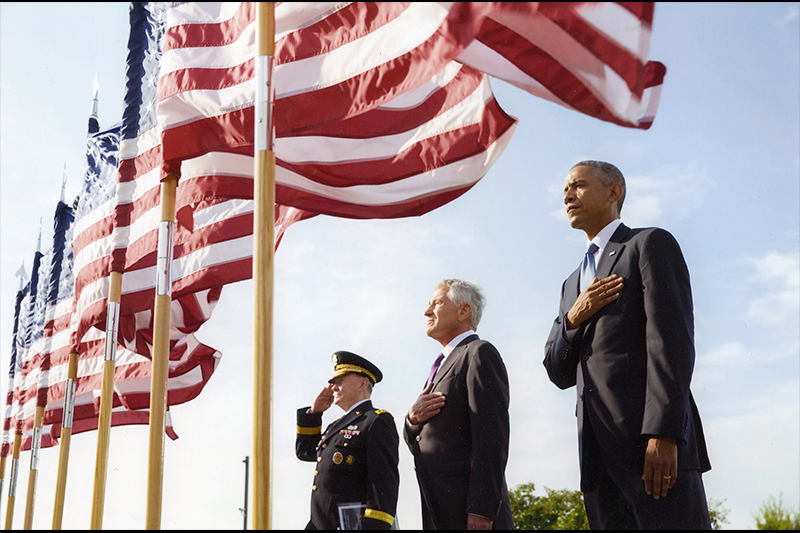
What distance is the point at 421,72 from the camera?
4.48 m

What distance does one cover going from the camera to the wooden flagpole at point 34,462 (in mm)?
14039

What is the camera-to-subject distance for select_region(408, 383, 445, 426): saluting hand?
13.5 feet

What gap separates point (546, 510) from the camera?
69.1 ft

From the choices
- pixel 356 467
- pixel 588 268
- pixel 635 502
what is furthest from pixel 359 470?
pixel 635 502

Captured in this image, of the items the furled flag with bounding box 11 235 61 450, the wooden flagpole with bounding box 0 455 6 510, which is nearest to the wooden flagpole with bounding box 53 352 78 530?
the furled flag with bounding box 11 235 61 450

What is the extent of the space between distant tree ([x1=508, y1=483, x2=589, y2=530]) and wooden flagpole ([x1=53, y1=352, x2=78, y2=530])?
12971 mm

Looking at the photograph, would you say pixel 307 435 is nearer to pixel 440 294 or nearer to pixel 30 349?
pixel 440 294

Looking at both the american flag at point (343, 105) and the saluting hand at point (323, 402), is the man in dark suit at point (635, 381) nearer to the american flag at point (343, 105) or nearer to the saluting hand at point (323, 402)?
the american flag at point (343, 105)

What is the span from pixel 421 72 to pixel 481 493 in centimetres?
231

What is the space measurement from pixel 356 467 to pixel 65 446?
22.2 ft

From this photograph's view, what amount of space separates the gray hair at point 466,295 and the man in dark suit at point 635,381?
3.13 ft

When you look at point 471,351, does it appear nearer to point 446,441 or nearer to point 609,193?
point 446,441

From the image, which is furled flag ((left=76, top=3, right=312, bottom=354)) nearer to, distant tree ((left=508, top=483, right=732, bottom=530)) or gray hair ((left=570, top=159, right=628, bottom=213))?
gray hair ((left=570, top=159, right=628, bottom=213))

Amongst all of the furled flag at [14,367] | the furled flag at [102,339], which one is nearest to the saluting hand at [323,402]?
the furled flag at [102,339]
